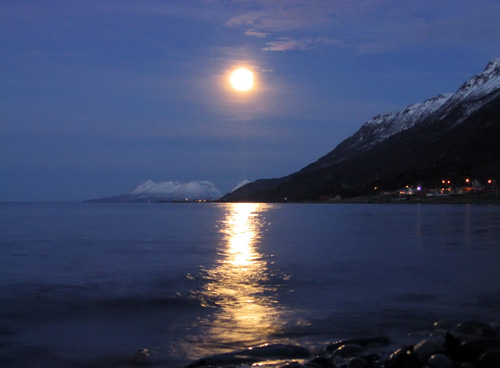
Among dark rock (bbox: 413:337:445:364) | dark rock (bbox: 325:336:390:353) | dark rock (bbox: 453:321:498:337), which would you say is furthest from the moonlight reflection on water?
dark rock (bbox: 453:321:498:337)

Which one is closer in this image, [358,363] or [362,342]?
[358,363]

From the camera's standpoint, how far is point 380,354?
40.5 ft

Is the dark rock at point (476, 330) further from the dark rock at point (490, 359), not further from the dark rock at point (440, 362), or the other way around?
the dark rock at point (440, 362)

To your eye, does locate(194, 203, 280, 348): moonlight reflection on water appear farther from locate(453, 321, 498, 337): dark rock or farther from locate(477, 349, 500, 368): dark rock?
locate(477, 349, 500, 368): dark rock

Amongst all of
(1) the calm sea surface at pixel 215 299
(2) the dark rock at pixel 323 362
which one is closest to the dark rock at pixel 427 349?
(2) the dark rock at pixel 323 362

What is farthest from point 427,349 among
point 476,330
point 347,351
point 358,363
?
point 476,330

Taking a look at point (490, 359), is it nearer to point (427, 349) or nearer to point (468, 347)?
point (468, 347)

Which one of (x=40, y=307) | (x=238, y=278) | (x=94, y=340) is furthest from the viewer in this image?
(x=238, y=278)

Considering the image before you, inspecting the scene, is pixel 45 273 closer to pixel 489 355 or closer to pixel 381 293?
pixel 381 293

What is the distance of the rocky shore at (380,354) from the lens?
10922mm

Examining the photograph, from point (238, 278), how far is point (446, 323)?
11909 mm

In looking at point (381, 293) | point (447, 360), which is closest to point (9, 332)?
point (447, 360)

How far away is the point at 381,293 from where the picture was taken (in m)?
21.5

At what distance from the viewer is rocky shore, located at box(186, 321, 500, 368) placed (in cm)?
1092
